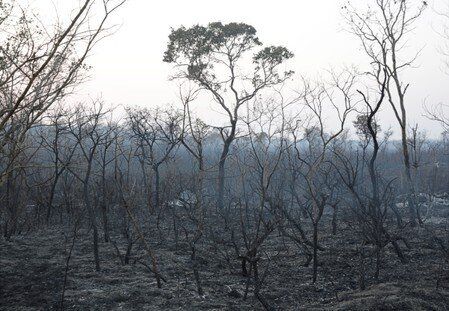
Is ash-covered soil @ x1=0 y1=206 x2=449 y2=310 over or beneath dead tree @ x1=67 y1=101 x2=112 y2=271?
beneath

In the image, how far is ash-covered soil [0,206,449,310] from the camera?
6875mm

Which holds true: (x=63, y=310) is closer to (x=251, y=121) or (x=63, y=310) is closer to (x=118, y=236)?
(x=118, y=236)

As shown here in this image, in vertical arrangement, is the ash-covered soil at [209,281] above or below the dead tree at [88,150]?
below

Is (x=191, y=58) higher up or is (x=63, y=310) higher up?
(x=191, y=58)

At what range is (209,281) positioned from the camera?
864 centimetres

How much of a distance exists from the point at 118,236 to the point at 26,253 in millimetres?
3554

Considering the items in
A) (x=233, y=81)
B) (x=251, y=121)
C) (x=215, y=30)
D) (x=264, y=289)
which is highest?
(x=215, y=30)

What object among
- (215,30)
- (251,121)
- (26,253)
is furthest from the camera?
(251,121)

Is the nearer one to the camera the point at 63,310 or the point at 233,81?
the point at 63,310

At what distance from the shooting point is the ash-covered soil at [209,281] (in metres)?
6.88

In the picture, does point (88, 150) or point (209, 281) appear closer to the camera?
point (209, 281)

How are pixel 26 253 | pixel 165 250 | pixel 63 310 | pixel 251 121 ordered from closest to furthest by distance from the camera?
pixel 63 310 < pixel 26 253 < pixel 165 250 < pixel 251 121

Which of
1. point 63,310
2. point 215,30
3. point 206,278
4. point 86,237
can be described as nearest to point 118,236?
point 86,237

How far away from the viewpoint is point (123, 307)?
281 inches
